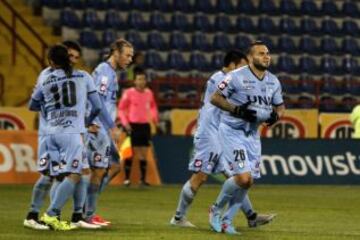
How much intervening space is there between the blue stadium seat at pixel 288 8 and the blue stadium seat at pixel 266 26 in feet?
2.55

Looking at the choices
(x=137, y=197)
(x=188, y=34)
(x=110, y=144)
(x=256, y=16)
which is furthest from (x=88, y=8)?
(x=110, y=144)

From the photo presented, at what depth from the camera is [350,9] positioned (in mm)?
31859

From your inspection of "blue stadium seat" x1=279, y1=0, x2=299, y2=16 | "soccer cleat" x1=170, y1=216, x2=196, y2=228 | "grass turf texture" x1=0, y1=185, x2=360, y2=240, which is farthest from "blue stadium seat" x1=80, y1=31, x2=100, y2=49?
"soccer cleat" x1=170, y1=216, x2=196, y2=228

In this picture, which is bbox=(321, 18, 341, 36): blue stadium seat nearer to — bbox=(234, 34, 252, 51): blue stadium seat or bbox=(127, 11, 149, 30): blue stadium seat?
bbox=(234, 34, 252, 51): blue stadium seat

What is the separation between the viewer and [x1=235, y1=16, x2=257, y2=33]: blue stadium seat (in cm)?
3044

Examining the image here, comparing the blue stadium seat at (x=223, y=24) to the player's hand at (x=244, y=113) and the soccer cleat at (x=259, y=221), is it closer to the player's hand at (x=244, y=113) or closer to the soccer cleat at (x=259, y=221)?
the soccer cleat at (x=259, y=221)

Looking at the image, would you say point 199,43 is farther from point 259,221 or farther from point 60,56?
point 60,56

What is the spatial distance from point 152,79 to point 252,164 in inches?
546

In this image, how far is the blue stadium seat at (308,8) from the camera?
3156cm

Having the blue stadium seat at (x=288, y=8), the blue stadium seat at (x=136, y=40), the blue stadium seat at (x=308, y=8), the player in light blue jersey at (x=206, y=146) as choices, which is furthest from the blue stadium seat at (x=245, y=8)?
the player in light blue jersey at (x=206, y=146)

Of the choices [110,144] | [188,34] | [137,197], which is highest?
[188,34]

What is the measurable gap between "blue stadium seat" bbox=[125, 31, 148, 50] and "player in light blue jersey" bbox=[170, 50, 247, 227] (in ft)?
48.5

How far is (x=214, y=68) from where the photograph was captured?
95.5ft

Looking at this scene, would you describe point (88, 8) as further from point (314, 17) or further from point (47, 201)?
point (47, 201)
